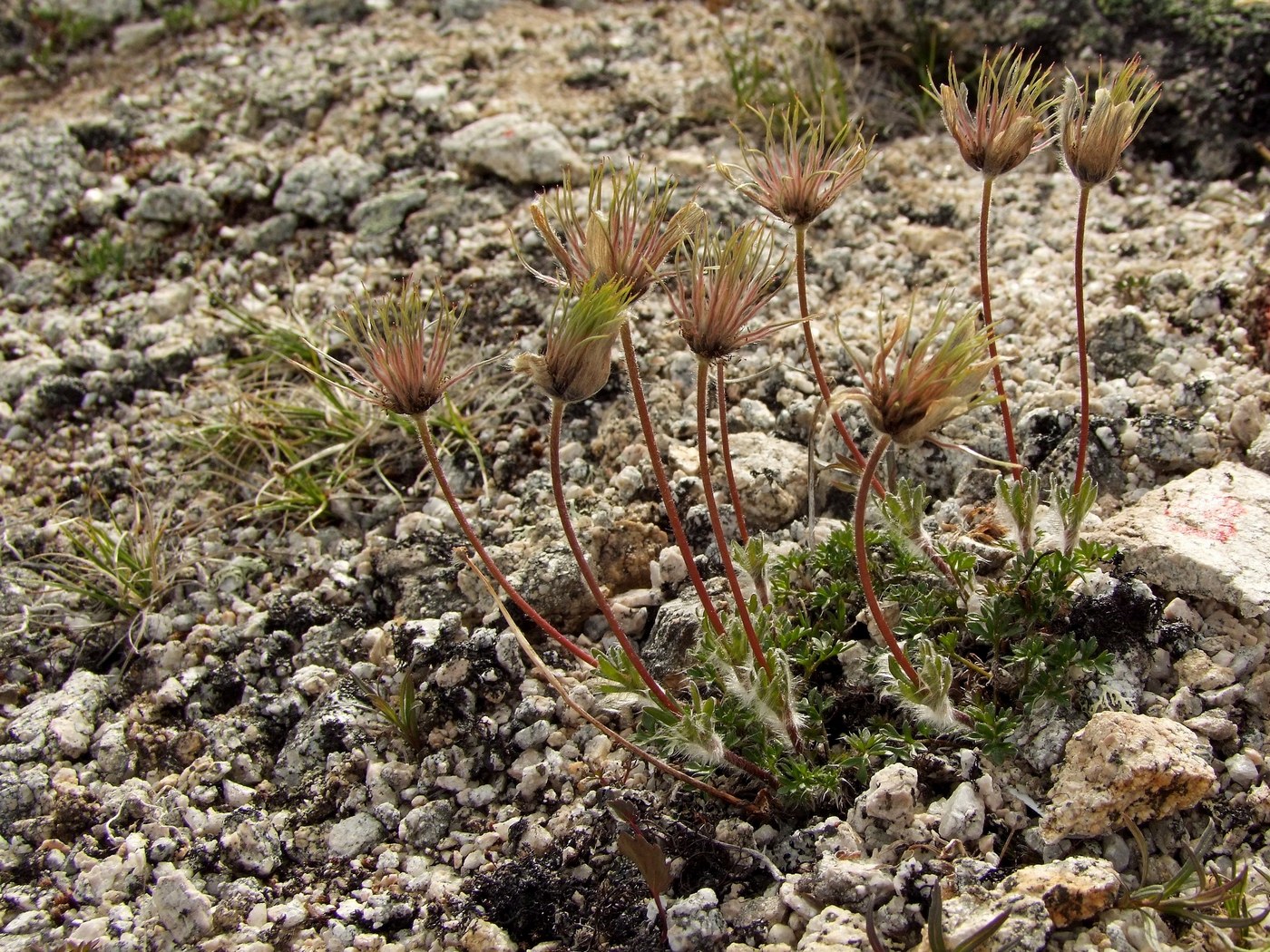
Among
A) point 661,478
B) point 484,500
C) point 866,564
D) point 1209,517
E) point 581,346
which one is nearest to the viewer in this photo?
point 581,346

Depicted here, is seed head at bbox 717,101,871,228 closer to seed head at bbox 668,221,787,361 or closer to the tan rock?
seed head at bbox 668,221,787,361

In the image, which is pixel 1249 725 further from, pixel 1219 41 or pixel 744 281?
pixel 1219 41

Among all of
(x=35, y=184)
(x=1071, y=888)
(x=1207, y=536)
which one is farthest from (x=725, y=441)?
(x=35, y=184)

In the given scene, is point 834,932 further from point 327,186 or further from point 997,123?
point 327,186

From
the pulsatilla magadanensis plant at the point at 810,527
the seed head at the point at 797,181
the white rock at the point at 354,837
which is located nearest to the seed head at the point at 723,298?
the pulsatilla magadanensis plant at the point at 810,527

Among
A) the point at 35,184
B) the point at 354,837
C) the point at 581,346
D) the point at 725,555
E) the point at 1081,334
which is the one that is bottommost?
the point at 354,837

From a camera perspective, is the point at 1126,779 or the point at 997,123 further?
the point at 997,123

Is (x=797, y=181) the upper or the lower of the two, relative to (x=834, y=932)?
upper

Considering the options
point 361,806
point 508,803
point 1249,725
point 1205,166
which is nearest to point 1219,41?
point 1205,166
